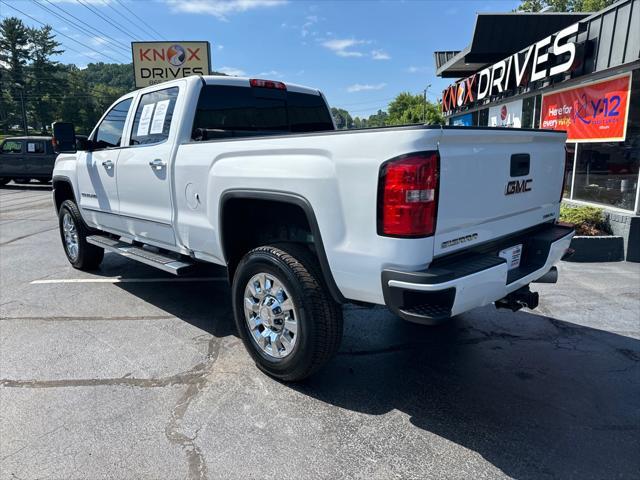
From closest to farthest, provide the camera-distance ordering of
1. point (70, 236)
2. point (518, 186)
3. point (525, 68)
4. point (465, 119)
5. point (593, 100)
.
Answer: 1. point (518, 186)
2. point (70, 236)
3. point (593, 100)
4. point (525, 68)
5. point (465, 119)

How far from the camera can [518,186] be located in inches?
124

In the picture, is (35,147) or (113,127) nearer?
(113,127)

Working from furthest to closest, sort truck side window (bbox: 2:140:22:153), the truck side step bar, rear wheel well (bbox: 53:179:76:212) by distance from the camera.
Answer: truck side window (bbox: 2:140:22:153) → rear wheel well (bbox: 53:179:76:212) → the truck side step bar

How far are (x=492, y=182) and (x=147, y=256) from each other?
10.5 feet

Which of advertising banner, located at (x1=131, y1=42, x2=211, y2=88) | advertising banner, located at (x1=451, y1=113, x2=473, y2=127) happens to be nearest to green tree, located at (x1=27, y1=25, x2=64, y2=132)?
advertising banner, located at (x1=131, y1=42, x2=211, y2=88)

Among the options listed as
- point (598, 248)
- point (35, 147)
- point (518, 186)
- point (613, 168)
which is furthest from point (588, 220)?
point (35, 147)

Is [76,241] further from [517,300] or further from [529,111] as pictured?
[529,111]

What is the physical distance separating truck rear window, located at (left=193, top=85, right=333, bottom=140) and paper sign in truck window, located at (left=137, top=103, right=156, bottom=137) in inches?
28.0

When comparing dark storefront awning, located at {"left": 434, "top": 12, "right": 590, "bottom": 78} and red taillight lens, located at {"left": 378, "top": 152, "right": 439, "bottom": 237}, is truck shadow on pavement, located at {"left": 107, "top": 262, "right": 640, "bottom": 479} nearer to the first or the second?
red taillight lens, located at {"left": 378, "top": 152, "right": 439, "bottom": 237}

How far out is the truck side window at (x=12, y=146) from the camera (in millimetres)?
18812

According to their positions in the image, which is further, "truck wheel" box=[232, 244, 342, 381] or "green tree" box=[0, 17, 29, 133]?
"green tree" box=[0, 17, 29, 133]

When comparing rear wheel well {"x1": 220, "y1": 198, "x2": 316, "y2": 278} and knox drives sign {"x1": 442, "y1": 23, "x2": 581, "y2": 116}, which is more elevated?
knox drives sign {"x1": 442, "y1": 23, "x2": 581, "y2": 116}

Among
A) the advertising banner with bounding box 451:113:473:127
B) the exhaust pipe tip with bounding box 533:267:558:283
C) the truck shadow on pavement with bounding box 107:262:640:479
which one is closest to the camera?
the truck shadow on pavement with bounding box 107:262:640:479

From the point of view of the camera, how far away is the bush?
704 centimetres
